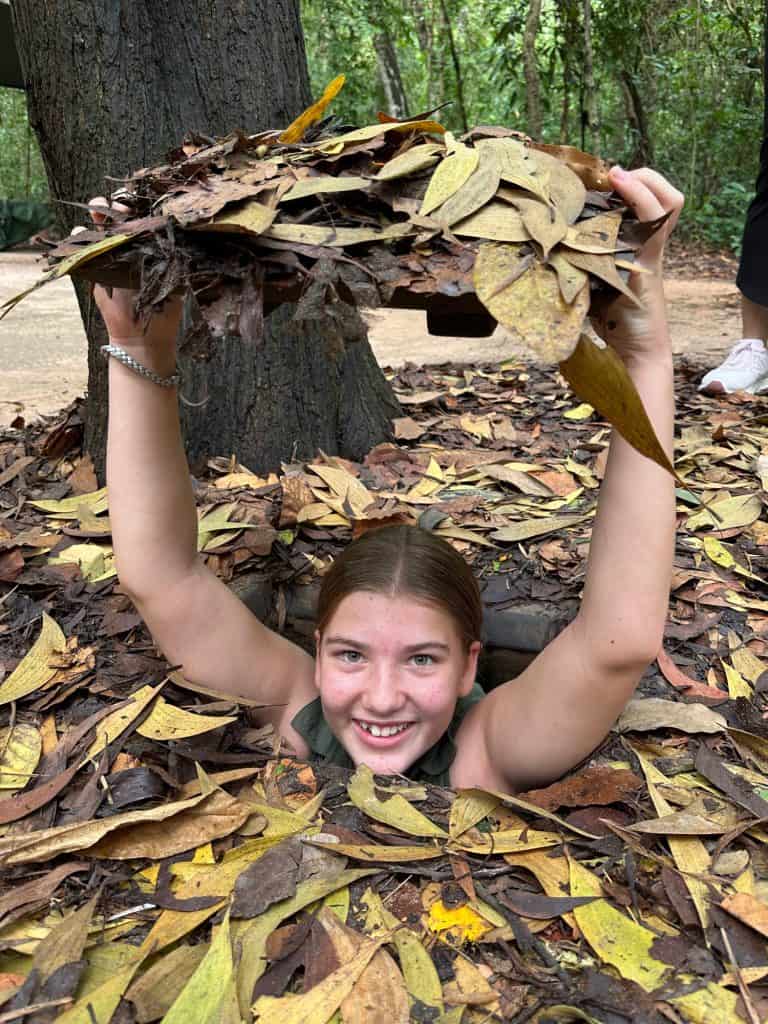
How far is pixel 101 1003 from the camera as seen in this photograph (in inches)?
39.2

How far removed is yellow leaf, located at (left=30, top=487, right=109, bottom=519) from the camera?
2359 mm

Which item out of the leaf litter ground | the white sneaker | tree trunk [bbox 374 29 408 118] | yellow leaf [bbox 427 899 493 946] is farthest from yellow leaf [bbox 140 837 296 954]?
tree trunk [bbox 374 29 408 118]

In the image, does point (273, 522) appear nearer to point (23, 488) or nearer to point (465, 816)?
point (23, 488)

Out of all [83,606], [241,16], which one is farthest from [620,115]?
[83,606]

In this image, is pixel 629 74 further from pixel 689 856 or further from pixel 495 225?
pixel 689 856

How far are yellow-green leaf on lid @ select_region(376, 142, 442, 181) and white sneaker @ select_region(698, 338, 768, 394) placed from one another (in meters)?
2.55

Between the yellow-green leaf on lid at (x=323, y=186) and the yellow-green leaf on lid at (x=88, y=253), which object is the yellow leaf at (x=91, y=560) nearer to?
the yellow-green leaf on lid at (x=88, y=253)

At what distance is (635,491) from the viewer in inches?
53.7

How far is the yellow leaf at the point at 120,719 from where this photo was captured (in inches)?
57.9

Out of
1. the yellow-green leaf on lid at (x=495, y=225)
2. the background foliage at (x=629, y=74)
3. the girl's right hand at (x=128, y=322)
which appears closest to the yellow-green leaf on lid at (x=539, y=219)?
the yellow-green leaf on lid at (x=495, y=225)

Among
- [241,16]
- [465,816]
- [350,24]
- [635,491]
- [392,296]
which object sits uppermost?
[350,24]

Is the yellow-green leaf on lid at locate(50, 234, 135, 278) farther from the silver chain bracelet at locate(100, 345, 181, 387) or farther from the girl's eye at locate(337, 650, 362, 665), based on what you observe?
the girl's eye at locate(337, 650, 362, 665)

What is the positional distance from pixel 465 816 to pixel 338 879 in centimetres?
25

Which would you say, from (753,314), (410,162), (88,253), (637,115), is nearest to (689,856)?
(410,162)
